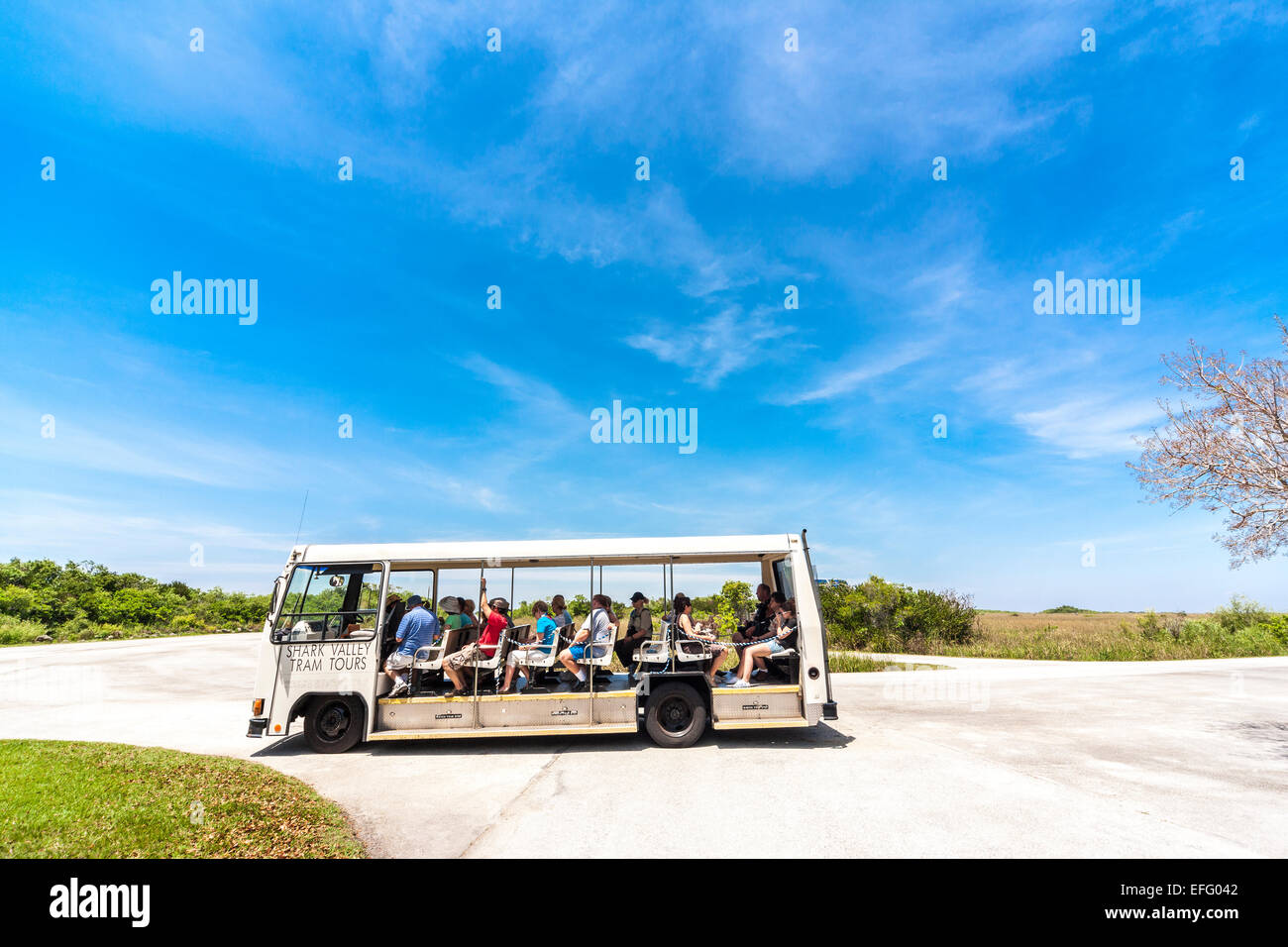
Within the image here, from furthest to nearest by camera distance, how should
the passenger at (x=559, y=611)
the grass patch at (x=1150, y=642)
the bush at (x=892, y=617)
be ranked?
the bush at (x=892, y=617) < the grass patch at (x=1150, y=642) < the passenger at (x=559, y=611)

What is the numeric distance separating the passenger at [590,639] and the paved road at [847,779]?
1.00 m

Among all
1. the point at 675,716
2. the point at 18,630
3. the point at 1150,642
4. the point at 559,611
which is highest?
the point at 559,611

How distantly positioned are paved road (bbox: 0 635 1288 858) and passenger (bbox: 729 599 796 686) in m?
0.93

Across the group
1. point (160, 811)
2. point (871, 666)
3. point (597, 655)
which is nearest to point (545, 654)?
point (597, 655)

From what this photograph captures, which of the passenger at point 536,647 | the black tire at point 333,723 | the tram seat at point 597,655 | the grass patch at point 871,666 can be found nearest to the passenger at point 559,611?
the passenger at point 536,647

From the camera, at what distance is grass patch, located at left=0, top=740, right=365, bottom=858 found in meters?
4.79

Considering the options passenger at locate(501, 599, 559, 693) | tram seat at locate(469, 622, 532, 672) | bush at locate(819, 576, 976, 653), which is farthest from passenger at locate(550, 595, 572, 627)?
bush at locate(819, 576, 976, 653)

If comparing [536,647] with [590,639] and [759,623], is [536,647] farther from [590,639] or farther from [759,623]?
[759,623]

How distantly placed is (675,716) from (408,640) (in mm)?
3672

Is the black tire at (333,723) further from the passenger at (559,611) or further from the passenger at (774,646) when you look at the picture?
the passenger at (774,646)

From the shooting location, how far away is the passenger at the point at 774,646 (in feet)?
28.7

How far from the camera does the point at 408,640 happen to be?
28.2ft
